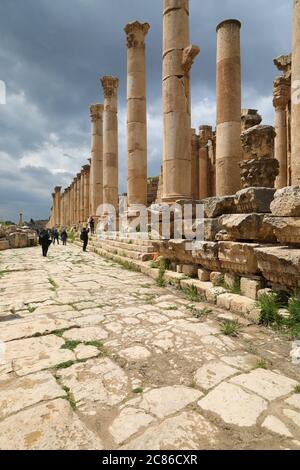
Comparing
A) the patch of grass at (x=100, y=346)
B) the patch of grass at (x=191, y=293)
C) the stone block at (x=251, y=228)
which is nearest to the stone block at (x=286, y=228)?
the stone block at (x=251, y=228)

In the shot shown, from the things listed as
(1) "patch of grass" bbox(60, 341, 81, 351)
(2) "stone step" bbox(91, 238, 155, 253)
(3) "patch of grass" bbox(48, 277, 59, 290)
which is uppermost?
(2) "stone step" bbox(91, 238, 155, 253)

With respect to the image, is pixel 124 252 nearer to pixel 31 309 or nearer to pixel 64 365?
pixel 31 309

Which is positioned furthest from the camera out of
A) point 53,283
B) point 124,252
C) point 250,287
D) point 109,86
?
point 109,86

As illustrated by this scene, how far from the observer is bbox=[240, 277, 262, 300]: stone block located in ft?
14.2

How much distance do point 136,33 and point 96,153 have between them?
1099cm

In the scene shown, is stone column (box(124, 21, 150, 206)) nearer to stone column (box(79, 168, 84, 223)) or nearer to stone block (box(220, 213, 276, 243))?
stone block (box(220, 213, 276, 243))

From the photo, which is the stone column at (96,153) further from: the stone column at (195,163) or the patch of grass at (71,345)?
the patch of grass at (71,345)

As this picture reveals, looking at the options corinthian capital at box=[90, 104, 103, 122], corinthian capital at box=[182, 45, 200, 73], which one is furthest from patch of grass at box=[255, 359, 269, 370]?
corinthian capital at box=[90, 104, 103, 122]

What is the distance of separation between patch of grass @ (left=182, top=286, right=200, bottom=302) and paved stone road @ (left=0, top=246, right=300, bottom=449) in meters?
0.54

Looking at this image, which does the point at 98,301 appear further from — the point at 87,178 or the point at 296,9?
the point at 87,178

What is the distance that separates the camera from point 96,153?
23.9m

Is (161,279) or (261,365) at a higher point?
(161,279)

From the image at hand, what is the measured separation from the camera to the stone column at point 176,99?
999cm

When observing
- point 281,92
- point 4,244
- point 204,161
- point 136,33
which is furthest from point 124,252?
point 204,161
